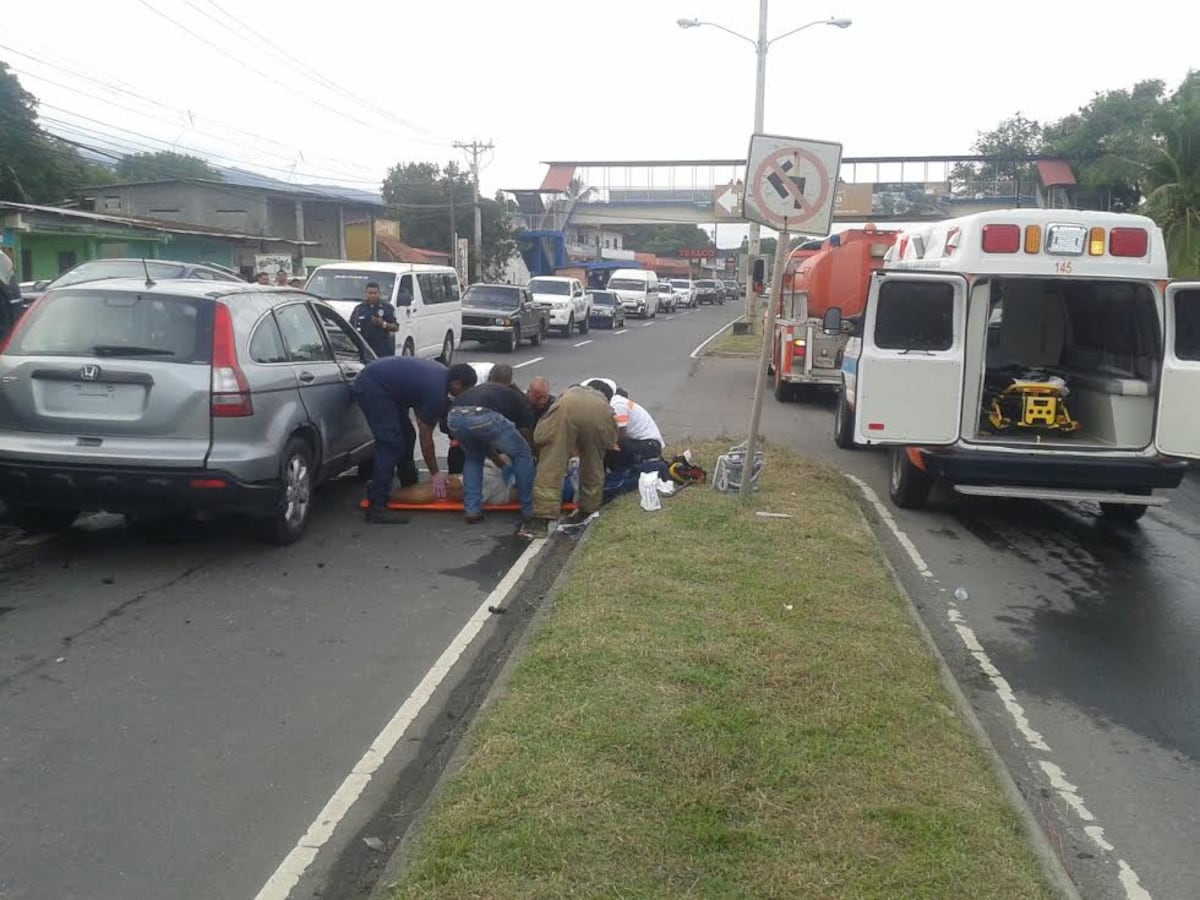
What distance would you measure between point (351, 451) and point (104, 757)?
4.58 m

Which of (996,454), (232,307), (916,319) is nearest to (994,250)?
(916,319)

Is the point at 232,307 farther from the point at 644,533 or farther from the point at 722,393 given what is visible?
the point at 722,393

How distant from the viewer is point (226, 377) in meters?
7.02

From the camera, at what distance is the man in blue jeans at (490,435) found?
8383 mm

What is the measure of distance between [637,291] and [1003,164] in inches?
837

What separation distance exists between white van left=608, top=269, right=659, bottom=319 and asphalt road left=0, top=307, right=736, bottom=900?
1669 inches

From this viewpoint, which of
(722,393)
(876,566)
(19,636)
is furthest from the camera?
(722,393)

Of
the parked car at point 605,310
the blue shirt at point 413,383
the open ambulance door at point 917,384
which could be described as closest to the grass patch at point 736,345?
the parked car at point 605,310

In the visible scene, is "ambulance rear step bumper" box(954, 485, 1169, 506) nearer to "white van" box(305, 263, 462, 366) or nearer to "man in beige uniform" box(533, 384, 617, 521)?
"man in beige uniform" box(533, 384, 617, 521)

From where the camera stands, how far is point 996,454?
8.84 metres

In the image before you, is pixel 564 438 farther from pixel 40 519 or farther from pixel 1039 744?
pixel 1039 744

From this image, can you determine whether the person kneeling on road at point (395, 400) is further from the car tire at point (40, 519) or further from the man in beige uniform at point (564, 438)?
the car tire at point (40, 519)

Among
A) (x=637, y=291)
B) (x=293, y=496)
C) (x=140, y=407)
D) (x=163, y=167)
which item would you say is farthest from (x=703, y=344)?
(x=163, y=167)

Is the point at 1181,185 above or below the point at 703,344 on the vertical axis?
above
